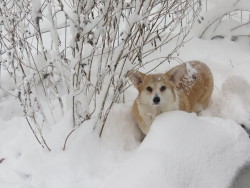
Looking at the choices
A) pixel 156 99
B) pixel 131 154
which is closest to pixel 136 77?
pixel 156 99

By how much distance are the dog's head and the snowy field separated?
0.19 metres

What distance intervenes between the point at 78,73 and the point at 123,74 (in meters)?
0.42

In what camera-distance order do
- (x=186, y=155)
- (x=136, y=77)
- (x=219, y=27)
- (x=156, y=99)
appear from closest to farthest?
(x=186, y=155)
(x=156, y=99)
(x=136, y=77)
(x=219, y=27)

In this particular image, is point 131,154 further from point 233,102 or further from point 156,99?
point 233,102

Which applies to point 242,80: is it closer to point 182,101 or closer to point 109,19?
point 182,101

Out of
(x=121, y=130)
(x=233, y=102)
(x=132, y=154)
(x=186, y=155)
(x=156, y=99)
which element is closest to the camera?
(x=186, y=155)

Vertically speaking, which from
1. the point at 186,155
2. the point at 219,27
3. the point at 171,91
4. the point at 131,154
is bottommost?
the point at 131,154

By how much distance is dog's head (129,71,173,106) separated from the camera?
4227 millimetres

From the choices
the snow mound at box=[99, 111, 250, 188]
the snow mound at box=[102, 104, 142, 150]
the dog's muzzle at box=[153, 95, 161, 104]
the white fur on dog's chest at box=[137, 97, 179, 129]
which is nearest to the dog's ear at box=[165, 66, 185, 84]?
the white fur on dog's chest at box=[137, 97, 179, 129]

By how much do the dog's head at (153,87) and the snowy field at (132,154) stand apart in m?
0.19

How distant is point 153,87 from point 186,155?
2.84ft

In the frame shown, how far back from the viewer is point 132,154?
3.97 m

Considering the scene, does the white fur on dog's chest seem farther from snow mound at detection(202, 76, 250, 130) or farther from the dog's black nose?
snow mound at detection(202, 76, 250, 130)

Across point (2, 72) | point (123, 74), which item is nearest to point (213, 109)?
point (123, 74)
